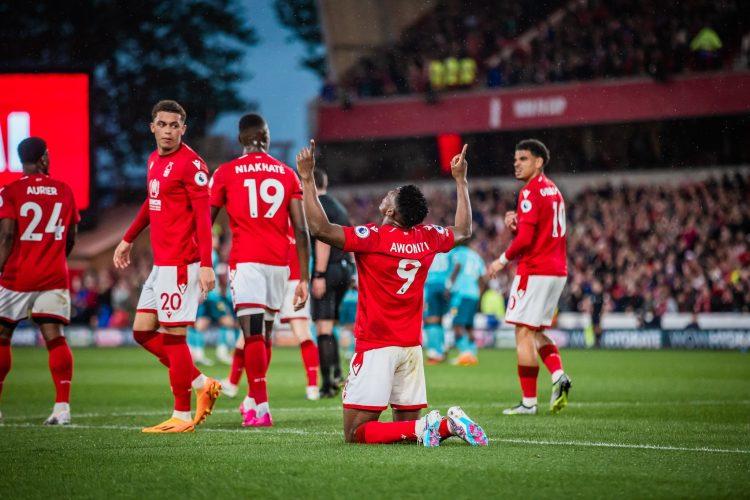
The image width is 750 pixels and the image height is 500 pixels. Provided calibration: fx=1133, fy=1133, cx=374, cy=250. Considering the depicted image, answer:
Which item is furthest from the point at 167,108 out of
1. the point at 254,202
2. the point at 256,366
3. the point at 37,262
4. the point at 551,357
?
the point at 551,357

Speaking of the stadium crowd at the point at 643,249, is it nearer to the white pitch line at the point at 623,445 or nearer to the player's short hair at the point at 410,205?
the white pitch line at the point at 623,445

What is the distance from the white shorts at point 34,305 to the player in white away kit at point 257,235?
61.6 inches

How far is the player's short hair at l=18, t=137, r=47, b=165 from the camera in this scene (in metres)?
9.76


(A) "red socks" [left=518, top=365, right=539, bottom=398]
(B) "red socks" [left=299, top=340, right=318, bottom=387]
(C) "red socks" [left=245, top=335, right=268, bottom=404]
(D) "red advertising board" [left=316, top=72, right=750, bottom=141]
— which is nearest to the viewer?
(C) "red socks" [left=245, top=335, right=268, bottom=404]

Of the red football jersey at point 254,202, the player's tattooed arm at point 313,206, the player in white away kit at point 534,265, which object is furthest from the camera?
the player in white away kit at point 534,265

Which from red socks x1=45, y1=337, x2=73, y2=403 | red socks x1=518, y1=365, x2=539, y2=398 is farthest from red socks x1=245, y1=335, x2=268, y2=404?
red socks x1=518, y1=365, x2=539, y2=398

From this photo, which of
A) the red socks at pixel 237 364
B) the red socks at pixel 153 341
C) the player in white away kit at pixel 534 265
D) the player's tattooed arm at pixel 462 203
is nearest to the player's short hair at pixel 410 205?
the player's tattooed arm at pixel 462 203

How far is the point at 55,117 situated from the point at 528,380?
357 inches

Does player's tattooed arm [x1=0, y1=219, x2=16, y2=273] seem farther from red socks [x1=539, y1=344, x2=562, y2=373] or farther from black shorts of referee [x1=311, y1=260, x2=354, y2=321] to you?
red socks [x1=539, y1=344, x2=562, y2=373]

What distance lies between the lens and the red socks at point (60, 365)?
31.7ft

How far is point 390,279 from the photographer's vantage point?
757 cm

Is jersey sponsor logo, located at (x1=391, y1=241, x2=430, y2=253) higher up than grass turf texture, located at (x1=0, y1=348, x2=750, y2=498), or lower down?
higher up

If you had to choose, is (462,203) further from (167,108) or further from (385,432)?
(167,108)

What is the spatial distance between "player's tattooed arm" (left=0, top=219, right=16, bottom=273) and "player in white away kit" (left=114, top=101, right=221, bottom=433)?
4.54 feet
